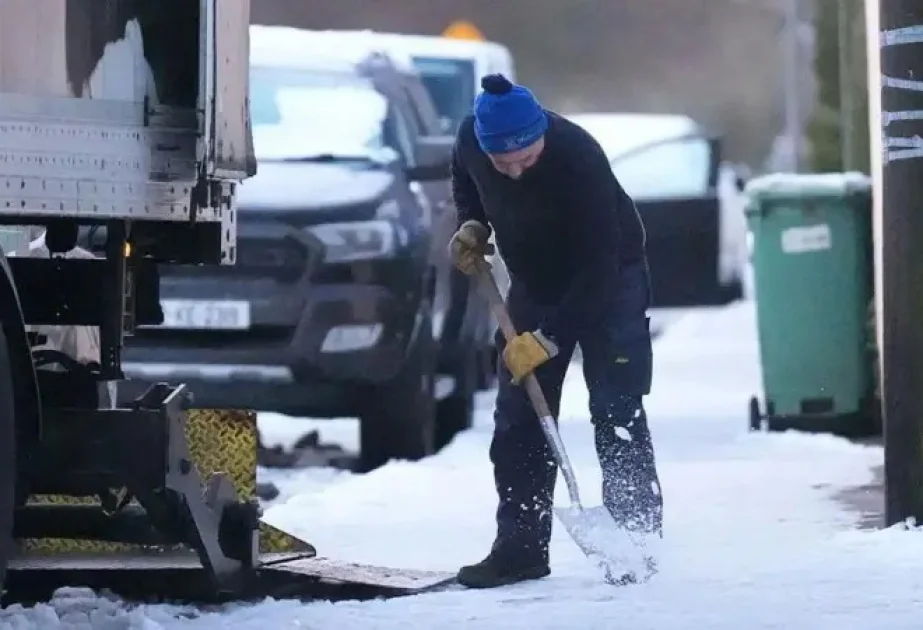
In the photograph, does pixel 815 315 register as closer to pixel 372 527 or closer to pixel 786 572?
pixel 372 527

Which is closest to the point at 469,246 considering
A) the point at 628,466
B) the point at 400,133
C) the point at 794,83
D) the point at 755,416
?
the point at 628,466

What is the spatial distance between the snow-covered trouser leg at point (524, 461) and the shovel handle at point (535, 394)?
0.05m

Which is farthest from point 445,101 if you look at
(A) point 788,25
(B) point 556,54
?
(B) point 556,54

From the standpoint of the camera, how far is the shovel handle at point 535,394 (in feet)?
20.9

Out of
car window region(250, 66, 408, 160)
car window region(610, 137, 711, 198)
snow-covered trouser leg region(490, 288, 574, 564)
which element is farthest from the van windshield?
car window region(610, 137, 711, 198)

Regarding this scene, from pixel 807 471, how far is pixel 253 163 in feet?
13.4

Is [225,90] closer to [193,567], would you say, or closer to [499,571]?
[193,567]

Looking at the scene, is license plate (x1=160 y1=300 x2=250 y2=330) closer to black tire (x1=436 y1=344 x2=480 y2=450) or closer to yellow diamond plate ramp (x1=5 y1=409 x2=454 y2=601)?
black tire (x1=436 y1=344 x2=480 y2=450)

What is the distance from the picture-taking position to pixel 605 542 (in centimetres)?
637

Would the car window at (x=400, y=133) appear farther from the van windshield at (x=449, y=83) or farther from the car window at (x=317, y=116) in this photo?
the van windshield at (x=449, y=83)

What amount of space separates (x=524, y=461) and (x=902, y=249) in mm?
1347

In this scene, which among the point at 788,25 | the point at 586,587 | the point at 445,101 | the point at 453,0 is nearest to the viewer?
the point at 586,587

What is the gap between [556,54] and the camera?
135ft

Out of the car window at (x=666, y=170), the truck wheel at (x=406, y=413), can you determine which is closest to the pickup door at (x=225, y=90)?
the truck wheel at (x=406, y=413)
